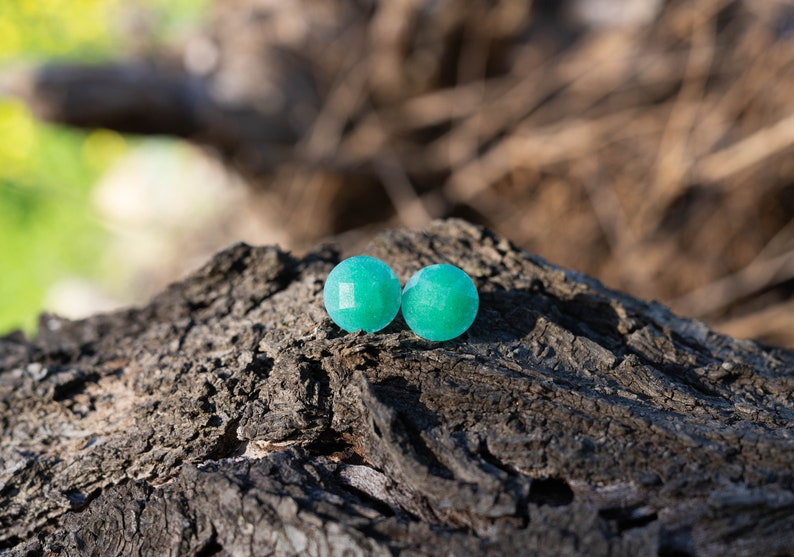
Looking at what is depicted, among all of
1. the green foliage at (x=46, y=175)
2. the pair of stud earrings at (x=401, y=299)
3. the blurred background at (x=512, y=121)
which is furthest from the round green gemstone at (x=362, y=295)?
the green foliage at (x=46, y=175)

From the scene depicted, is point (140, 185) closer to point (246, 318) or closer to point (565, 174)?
point (565, 174)

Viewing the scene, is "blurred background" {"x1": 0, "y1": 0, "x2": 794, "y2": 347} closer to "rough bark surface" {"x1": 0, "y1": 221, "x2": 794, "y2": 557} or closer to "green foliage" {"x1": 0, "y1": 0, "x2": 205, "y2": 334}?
"rough bark surface" {"x1": 0, "y1": 221, "x2": 794, "y2": 557}

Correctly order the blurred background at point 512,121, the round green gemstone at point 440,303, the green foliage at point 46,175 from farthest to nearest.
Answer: the green foliage at point 46,175 < the blurred background at point 512,121 < the round green gemstone at point 440,303

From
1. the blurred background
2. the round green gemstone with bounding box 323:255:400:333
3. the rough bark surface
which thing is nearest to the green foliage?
the blurred background

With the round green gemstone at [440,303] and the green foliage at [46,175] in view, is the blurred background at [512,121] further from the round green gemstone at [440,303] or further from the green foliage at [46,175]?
the green foliage at [46,175]

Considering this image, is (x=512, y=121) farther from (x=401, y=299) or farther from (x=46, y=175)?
(x=46, y=175)

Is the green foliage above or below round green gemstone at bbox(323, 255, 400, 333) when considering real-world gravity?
above
